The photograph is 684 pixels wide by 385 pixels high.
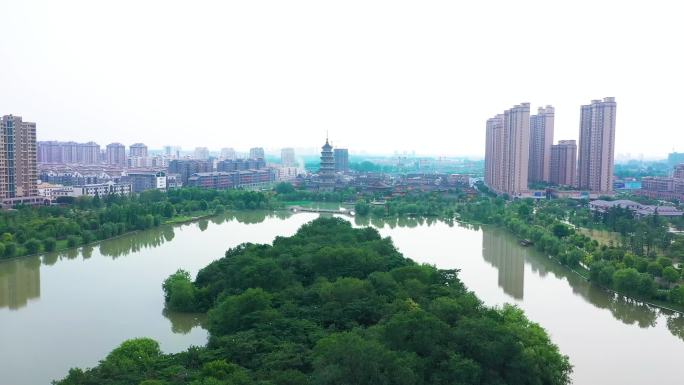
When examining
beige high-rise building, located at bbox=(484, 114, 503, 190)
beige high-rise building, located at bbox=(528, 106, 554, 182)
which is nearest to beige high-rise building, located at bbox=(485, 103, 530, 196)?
beige high-rise building, located at bbox=(484, 114, 503, 190)

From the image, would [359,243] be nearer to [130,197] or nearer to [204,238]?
[204,238]

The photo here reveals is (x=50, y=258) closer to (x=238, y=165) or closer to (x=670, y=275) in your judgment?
(x=670, y=275)

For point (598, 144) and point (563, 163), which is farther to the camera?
point (563, 163)

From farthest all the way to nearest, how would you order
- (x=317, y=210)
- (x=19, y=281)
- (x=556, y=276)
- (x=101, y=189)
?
1. (x=101, y=189)
2. (x=317, y=210)
3. (x=556, y=276)
4. (x=19, y=281)

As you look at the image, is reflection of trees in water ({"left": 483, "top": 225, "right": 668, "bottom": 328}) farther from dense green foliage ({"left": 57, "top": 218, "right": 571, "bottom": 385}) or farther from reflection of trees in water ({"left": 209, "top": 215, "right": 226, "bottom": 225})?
reflection of trees in water ({"left": 209, "top": 215, "right": 226, "bottom": 225})

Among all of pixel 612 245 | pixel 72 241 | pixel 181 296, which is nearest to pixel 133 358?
pixel 181 296

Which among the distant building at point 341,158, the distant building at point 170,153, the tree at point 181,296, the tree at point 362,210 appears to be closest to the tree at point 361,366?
the tree at point 181,296

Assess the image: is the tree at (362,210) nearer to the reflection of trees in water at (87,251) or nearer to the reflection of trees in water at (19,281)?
the reflection of trees in water at (87,251)
